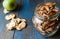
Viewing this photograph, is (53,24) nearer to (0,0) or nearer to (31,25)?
(31,25)

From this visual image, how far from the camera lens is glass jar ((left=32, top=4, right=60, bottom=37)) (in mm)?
670

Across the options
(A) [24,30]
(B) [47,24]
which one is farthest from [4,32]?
(B) [47,24]

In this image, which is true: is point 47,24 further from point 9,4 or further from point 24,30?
point 9,4

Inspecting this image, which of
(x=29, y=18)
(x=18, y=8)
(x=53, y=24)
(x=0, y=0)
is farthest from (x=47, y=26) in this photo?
(x=0, y=0)

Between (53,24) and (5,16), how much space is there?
278mm

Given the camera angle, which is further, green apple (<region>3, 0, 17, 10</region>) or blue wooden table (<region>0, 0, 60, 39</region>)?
green apple (<region>3, 0, 17, 10</region>)

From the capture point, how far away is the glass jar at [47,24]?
0.67 m

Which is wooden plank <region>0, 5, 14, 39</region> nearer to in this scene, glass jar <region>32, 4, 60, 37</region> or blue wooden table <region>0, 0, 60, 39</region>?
blue wooden table <region>0, 0, 60, 39</region>

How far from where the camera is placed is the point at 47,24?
0.67m

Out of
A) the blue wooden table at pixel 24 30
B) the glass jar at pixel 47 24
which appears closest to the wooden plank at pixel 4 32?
the blue wooden table at pixel 24 30

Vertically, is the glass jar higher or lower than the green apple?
lower

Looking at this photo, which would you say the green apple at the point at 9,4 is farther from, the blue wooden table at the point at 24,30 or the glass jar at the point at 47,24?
the glass jar at the point at 47,24

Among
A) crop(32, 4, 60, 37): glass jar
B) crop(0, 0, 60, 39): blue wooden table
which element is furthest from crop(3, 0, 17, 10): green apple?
crop(32, 4, 60, 37): glass jar

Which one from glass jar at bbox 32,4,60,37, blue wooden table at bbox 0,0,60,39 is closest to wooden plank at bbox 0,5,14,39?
blue wooden table at bbox 0,0,60,39
